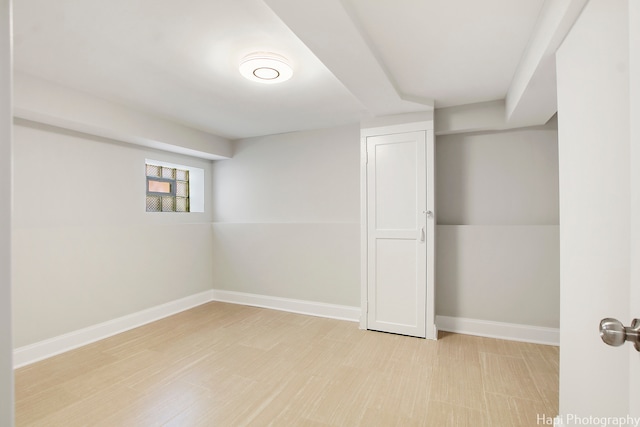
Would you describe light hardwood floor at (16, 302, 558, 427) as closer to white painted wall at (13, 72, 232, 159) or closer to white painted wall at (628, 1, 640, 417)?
white painted wall at (628, 1, 640, 417)

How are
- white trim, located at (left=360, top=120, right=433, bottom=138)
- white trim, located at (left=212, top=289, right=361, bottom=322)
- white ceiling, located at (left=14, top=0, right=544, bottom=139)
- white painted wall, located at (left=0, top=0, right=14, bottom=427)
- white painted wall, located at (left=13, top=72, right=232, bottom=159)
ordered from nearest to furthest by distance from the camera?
white painted wall, located at (left=0, top=0, right=14, bottom=427), white ceiling, located at (left=14, top=0, right=544, bottom=139), white painted wall, located at (left=13, top=72, right=232, bottom=159), white trim, located at (left=360, top=120, right=433, bottom=138), white trim, located at (left=212, top=289, right=361, bottom=322)

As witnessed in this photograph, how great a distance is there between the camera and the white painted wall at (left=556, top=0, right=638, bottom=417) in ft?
3.41

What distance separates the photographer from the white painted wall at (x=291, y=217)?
3930 mm

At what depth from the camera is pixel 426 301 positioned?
321 cm

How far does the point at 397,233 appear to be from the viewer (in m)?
3.33

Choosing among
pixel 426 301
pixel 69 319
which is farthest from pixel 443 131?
pixel 69 319

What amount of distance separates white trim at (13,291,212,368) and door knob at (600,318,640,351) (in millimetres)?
3875

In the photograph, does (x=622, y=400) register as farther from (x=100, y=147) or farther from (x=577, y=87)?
(x=100, y=147)

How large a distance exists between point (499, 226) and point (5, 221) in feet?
12.1

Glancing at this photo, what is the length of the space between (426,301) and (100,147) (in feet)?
12.8

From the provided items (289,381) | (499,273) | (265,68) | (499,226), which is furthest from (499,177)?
(289,381)

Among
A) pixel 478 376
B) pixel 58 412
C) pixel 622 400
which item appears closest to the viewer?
pixel 622 400

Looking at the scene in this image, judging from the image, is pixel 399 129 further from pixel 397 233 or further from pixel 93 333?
pixel 93 333

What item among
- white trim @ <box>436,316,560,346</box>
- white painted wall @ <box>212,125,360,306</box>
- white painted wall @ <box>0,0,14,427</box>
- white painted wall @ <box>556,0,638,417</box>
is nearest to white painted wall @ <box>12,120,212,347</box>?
white painted wall @ <box>212,125,360,306</box>
